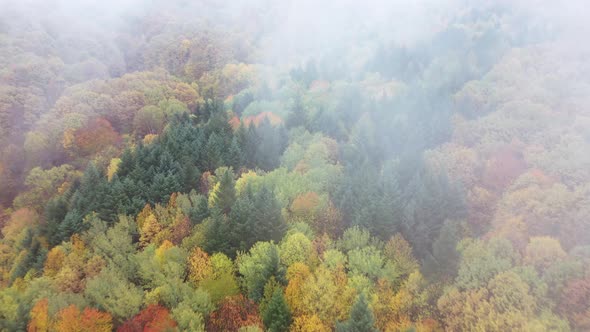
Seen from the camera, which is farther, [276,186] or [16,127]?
[16,127]

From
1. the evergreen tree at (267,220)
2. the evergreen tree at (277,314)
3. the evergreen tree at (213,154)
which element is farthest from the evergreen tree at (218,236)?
the evergreen tree at (213,154)

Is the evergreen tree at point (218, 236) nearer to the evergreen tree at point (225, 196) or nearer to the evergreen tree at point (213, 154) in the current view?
the evergreen tree at point (225, 196)

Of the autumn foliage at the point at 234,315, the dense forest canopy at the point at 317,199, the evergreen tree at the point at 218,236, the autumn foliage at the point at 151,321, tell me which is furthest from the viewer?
the evergreen tree at the point at 218,236

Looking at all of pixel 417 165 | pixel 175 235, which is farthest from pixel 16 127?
pixel 417 165

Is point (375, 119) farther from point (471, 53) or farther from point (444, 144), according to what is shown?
point (471, 53)

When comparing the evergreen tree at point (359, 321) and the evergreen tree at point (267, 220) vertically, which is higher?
the evergreen tree at point (359, 321)

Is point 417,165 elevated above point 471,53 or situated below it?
above
